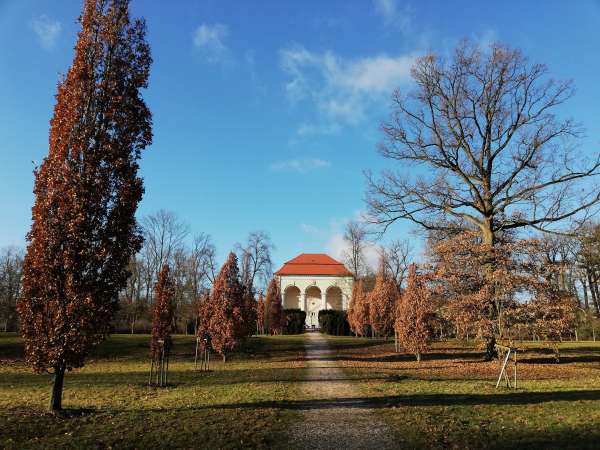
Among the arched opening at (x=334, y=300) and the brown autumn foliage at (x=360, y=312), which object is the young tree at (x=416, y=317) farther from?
the arched opening at (x=334, y=300)

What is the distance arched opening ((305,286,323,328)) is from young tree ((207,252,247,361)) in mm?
43209

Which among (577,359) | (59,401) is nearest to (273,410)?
(59,401)

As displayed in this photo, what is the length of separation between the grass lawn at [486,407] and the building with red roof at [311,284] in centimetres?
4476

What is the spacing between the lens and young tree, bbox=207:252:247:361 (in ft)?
61.2

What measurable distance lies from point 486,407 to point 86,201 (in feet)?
28.1

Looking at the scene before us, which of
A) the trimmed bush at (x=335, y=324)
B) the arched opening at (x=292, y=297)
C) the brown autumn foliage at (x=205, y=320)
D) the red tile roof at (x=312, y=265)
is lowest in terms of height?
the trimmed bush at (x=335, y=324)

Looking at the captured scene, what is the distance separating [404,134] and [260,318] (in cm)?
2484

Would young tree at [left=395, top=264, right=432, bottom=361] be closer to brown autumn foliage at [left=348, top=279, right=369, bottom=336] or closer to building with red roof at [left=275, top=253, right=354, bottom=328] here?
brown autumn foliage at [left=348, top=279, right=369, bottom=336]

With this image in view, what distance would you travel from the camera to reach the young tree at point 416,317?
18.6 meters

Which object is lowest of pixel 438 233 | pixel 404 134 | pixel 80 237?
pixel 80 237

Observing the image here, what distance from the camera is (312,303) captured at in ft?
209

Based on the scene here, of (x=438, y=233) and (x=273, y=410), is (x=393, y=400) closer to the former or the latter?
(x=273, y=410)

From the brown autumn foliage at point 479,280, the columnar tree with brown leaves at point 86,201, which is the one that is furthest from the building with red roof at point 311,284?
the columnar tree with brown leaves at point 86,201

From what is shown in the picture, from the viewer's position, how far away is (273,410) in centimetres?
788
